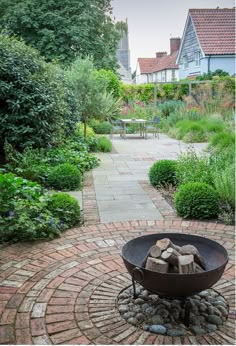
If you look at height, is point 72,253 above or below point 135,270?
below

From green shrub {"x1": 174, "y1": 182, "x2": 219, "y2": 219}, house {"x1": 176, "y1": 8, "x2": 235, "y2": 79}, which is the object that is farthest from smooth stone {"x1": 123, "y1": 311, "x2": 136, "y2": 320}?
house {"x1": 176, "y1": 8, "x2": 235, "y2": 79}

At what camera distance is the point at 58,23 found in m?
14.6

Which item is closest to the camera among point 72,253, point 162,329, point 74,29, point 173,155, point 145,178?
point 162,329

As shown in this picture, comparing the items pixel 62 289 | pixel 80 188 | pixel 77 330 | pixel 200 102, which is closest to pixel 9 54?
pixel 80 188

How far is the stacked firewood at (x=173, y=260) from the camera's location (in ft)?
6.34

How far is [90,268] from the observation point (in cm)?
258

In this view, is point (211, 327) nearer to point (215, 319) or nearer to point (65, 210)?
point (215, 319)

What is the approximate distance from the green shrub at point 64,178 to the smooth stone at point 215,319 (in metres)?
3.13

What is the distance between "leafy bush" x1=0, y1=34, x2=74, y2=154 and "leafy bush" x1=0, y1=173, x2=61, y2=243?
2653mm

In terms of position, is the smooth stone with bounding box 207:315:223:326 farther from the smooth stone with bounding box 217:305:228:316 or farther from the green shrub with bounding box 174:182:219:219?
the green shrub with bounding box 174:182:219:219

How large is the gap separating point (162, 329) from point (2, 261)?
1.36 metres

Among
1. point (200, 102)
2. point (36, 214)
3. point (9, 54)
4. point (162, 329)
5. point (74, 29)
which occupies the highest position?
point (74, 29)

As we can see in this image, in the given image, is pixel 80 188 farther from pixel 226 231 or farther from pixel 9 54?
pixel 9 54

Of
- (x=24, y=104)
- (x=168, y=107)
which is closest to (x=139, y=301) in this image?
(x=24, y=104)
